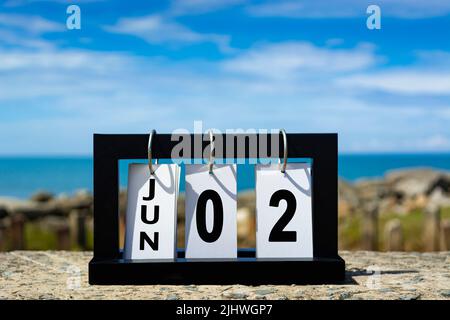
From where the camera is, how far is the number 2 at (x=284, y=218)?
337 centimetres

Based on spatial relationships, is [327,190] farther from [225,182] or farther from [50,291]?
[50,291]

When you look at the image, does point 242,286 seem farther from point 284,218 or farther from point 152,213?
point 152,213

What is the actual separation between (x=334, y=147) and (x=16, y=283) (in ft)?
6.56

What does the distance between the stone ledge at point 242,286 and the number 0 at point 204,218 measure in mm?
276

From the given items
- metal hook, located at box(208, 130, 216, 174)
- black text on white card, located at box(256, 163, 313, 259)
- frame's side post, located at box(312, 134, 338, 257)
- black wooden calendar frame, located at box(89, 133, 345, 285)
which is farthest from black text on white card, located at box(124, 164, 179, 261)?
frame's side post, located at box(312, 134, 338, 257)

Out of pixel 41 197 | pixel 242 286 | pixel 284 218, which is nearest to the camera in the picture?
→ pixel 242 286

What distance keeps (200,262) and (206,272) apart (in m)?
0.07

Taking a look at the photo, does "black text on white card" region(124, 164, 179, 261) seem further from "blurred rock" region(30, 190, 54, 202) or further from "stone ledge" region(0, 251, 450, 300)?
"blurred rock" region(30, 190, 54, 202)

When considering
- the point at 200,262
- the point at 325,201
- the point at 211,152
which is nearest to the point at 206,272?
the point at 200,262

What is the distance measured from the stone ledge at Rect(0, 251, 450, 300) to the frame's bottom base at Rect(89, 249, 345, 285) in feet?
0.18

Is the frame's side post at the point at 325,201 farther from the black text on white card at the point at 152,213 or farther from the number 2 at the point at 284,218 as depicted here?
the black text on white card at the point at 152,213

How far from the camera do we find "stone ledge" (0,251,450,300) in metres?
3.10

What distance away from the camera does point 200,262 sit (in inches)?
130
